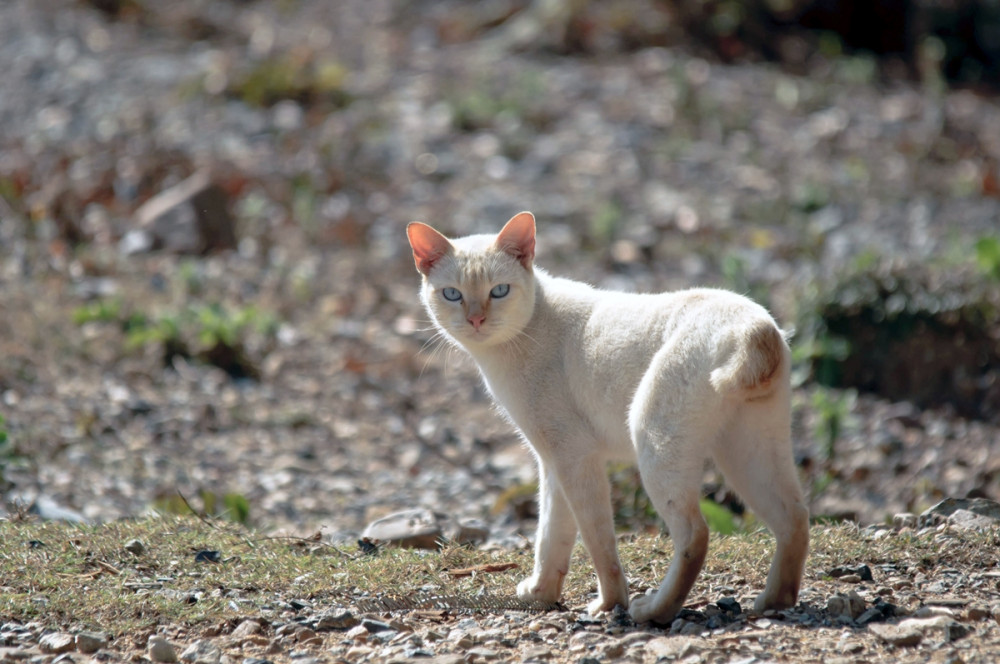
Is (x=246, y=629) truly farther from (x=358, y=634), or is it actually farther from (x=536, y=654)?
(x=536, y=654)

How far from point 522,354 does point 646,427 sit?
780 millimetres

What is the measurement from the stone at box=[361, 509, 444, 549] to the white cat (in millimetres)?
798

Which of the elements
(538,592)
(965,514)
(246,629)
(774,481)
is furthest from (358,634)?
(965,514)

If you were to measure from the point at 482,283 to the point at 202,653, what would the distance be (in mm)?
1667

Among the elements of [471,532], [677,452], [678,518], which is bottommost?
[471,532]

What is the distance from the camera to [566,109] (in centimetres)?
1215

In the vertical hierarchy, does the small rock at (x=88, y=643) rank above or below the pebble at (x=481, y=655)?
below

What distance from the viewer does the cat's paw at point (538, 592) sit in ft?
13.4

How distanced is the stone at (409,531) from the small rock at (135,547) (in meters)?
0.98

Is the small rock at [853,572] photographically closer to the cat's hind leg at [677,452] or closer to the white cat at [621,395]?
the white cat at [621,395]

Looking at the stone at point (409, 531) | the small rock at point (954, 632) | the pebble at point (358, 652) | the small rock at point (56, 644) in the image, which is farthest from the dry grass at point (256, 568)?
the small rock at point (954, 632)

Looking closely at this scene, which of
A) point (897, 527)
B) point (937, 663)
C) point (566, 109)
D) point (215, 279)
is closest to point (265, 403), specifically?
point (215, 279)

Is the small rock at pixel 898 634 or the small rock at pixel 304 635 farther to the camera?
the small rock at pixel 304 635

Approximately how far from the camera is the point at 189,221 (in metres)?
9.52
